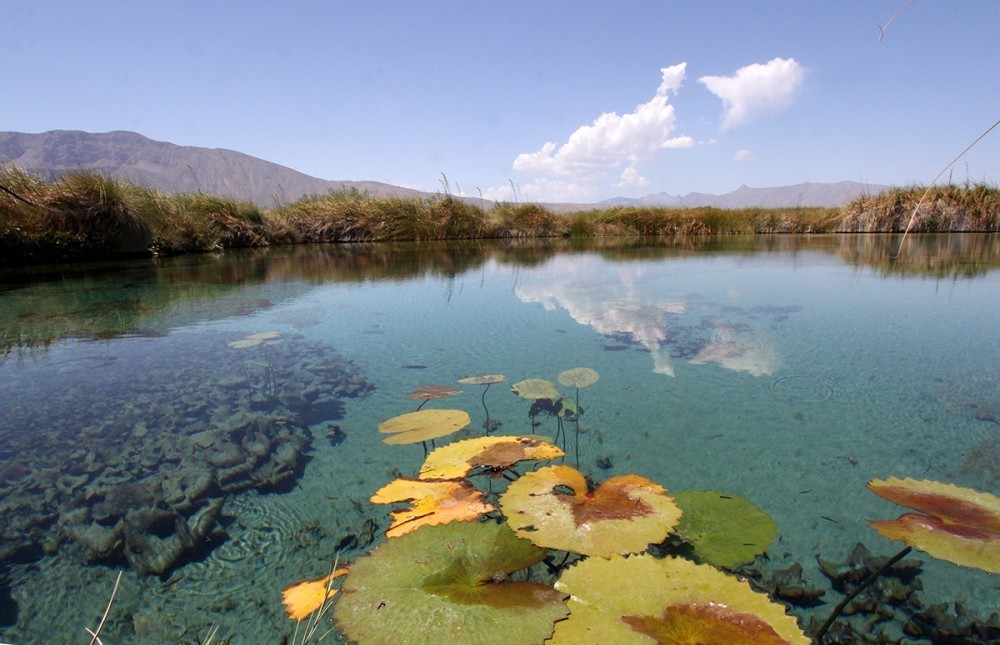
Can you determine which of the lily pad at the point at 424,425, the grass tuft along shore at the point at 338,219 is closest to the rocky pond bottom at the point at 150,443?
the lily pad at the point at 424,425

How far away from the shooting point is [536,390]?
88.4 inches

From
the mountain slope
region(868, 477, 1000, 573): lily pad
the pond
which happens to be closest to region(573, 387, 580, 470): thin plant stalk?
the pond

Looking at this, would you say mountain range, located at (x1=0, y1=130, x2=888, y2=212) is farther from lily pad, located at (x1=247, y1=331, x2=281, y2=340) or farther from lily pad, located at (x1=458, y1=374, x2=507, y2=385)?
lily pad, located at (x1=458, y1=374, x2=507, y2=385)

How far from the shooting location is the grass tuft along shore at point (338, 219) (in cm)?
798

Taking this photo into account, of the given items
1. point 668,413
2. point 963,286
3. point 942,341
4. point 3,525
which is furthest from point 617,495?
point 963,286

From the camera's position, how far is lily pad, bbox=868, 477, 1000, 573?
0.92 meters

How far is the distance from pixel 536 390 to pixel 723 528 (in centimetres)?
119

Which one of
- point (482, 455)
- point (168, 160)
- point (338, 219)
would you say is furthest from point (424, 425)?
point (168, 160)

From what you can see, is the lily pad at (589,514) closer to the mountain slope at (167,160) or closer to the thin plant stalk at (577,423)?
the thin plant stalk at (577,423)

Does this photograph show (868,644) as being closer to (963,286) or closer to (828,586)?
(828,586)

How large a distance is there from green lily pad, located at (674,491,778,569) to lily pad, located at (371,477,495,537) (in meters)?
0.52

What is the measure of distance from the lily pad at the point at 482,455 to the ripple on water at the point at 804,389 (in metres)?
1.50

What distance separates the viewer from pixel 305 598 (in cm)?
102

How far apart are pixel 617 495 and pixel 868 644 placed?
59 cm
